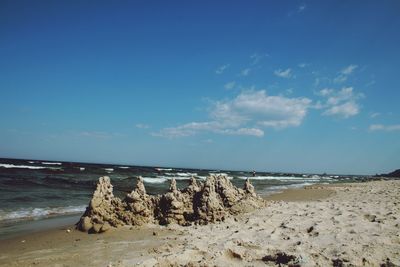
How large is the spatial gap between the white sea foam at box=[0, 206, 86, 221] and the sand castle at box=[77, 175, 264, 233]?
4021 mm

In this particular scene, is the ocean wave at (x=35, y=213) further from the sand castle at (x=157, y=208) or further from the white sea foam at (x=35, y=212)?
the sand castle at (x=157, y=208)


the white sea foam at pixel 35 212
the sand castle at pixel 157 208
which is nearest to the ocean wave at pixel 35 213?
the white sea foam at pixel 35 212

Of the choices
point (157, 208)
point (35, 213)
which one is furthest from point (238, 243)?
point (35, 213)

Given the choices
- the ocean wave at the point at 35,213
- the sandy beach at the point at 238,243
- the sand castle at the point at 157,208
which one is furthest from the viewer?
the ocean wave at the point at 35,213

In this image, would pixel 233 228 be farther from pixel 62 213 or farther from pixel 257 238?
pixel 62 213

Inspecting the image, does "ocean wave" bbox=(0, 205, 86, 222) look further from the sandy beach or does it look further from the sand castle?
the sand castle

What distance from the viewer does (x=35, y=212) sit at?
11.9m

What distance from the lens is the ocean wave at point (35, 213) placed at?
10.8 m

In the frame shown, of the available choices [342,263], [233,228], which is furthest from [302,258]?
[233,228]

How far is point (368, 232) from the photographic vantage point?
580cm

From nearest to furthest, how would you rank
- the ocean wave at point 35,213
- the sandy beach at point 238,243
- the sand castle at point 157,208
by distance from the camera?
the sandy beach at point 238,243, the sand castle at point 157,208, the ocean wave at point 35,213

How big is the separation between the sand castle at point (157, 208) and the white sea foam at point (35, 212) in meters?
4.02

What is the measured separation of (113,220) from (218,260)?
3.78 meters

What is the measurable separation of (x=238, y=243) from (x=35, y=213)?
29.2 ft
